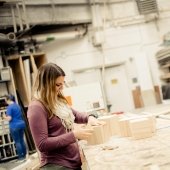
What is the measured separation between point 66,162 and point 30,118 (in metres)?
0.35

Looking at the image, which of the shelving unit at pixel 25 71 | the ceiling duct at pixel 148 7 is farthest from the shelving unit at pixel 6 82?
the ceiling duct at pixel 148 7

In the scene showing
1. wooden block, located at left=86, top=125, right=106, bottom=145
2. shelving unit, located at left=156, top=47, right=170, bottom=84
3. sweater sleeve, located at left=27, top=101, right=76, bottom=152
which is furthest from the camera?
shelving unit, located at left=156, top=47, right=170, bottom=84

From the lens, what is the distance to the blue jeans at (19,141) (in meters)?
5.99

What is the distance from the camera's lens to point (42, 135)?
1.66 meters

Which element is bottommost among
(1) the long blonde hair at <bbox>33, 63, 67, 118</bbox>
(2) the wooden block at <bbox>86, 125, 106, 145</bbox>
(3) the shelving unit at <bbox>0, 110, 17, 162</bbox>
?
(3) the shelving unit at <bbox>0, 110, 17, 162</bbox>

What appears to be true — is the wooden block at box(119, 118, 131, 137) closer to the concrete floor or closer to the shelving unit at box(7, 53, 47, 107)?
the concrete floor

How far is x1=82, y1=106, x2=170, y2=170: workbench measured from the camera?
1.42m

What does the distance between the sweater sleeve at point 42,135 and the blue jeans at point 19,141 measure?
4478 millimetres

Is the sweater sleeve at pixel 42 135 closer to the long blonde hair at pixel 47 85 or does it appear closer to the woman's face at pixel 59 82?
the long blonde hair at pixel 47 85

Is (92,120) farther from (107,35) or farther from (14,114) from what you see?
(107,35)

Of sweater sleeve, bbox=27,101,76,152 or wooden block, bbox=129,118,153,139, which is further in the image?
wooden block, bbox=129,118,153,139

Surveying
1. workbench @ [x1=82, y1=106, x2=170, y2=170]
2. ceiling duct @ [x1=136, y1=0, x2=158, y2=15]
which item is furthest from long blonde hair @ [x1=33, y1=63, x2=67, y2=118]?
ceiling duct @ [x1=136, y1=0, x2=158, y2=15]

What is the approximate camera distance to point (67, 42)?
7.54m

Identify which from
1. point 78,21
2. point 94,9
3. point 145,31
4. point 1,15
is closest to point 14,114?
point 1,15
